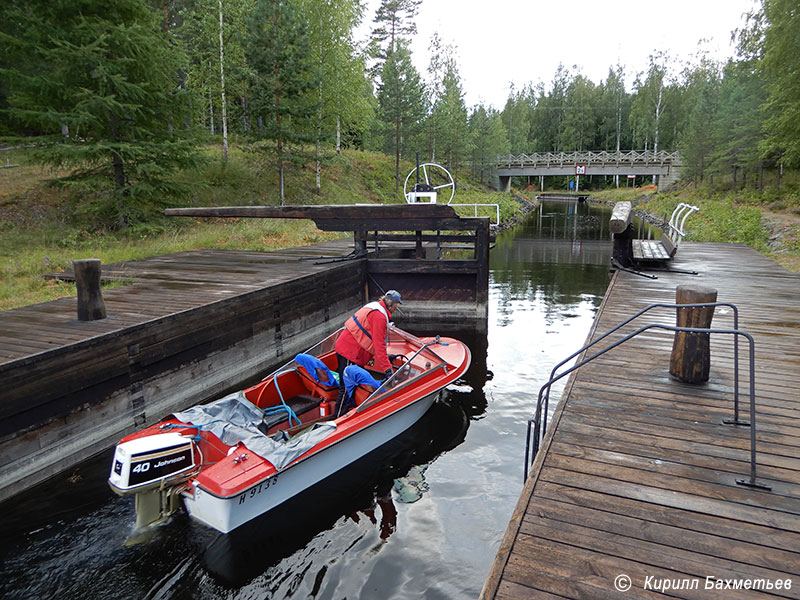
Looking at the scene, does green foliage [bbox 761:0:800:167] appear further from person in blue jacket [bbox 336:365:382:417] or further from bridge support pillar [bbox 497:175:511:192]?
bridge support pillar [bbox 497:175:511:192]

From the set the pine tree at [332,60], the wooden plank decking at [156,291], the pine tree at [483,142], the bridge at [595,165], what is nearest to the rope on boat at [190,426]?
the wooden plank decking at [156,291]

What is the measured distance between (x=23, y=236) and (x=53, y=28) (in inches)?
242

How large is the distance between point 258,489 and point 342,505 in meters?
1.28

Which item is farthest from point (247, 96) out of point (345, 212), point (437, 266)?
point (437, 266)

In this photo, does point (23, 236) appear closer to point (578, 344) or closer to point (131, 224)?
point (131, 224)

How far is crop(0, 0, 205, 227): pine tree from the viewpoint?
1437 centimetres

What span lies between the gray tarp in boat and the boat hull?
0.16 metres

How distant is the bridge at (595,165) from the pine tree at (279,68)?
42401 millimetres

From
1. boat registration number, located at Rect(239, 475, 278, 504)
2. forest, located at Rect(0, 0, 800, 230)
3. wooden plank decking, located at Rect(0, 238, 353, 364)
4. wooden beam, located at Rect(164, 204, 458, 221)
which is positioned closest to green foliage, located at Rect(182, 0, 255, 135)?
forest, located at Rect(0, 0, 800, 230)

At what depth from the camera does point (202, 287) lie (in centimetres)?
1034

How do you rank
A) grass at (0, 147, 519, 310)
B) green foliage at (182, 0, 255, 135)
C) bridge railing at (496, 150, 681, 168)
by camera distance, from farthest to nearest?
bridge railing at (496, 150, 681, 168) → green foliage at (182, 0, 255, 135) → grass at (0, 147, 519, 310)

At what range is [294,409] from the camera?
7.04m

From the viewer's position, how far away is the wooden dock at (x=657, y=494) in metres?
2.79

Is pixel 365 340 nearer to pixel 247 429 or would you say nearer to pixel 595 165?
pixel 247 429
